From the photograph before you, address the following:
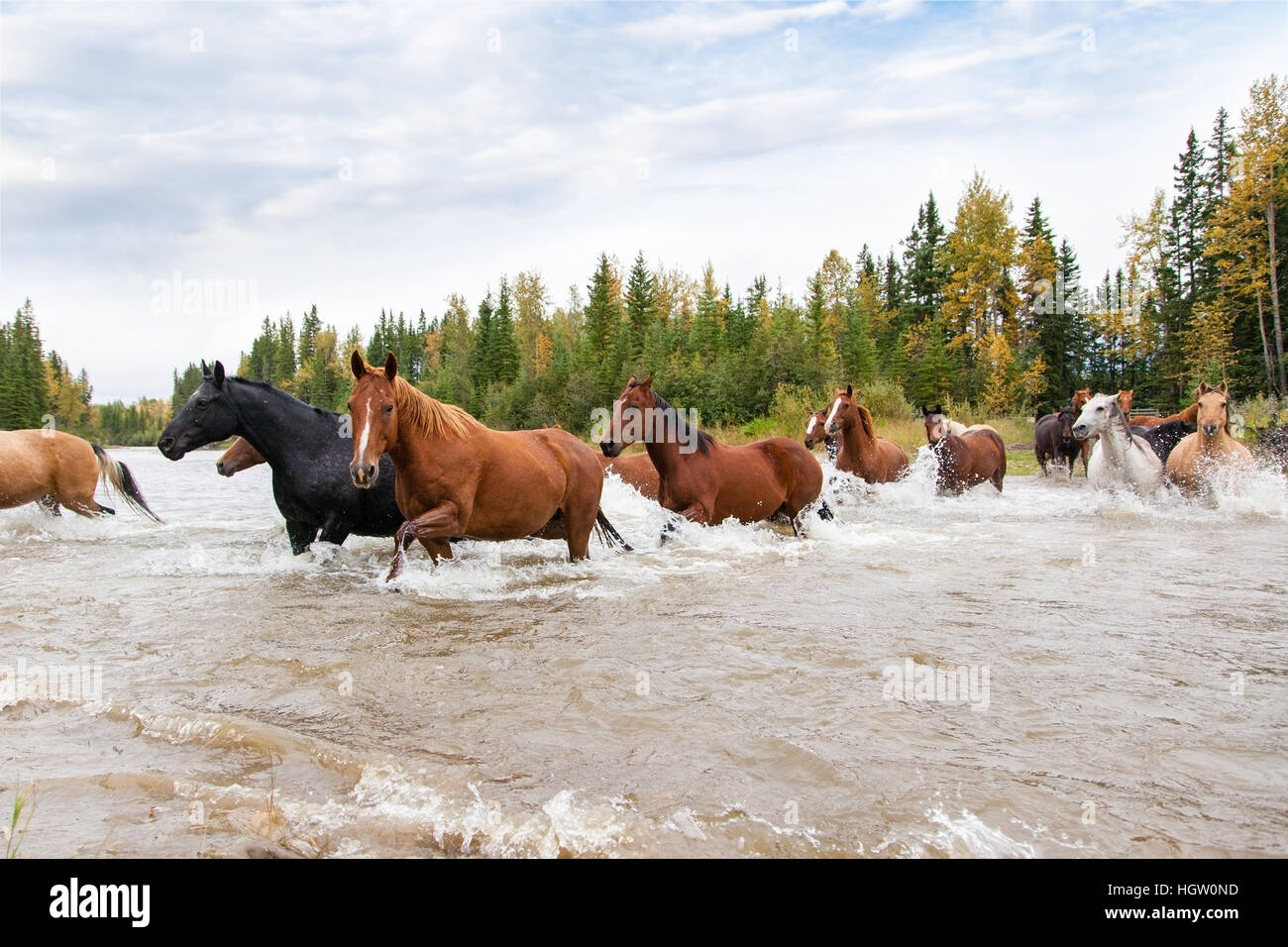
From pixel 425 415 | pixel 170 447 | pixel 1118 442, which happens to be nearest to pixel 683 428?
pixel 425 415

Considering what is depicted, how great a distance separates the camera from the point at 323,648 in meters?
4.67

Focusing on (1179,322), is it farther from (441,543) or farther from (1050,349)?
(441,543)

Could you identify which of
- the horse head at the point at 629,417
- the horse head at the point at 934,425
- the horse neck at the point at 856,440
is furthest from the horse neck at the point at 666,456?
the horse head at the point at 934,425

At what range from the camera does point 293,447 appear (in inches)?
297

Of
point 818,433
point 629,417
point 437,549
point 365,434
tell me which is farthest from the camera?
point 818,433

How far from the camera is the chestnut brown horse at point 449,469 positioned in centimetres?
576

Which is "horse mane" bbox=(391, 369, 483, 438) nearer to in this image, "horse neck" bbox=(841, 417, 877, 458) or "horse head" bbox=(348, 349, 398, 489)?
"horse head" bbox=(348, 349, 398, 489)

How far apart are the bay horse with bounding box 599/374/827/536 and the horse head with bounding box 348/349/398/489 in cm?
253

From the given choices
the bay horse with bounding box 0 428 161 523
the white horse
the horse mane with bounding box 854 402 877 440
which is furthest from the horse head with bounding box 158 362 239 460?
the white horse

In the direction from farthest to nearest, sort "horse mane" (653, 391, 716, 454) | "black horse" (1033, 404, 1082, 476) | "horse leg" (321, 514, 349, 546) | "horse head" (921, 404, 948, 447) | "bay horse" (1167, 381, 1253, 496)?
1. "black horse" (1033, 404, 1082, 476)
2. "horse head" (921, 404, 948, 447)
3. "bay horse" (1167, 381, 1253, 496)
4. "horse mane" (653, 391, 716, 454)
5. "horse leg" (321, 514, 349, 546)

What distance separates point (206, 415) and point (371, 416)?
3043 mm

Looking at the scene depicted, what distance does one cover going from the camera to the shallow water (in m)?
2.43

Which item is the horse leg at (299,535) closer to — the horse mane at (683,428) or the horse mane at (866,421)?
the horse mane at (683,428)

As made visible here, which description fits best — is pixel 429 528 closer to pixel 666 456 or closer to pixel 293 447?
pixel 293 447
